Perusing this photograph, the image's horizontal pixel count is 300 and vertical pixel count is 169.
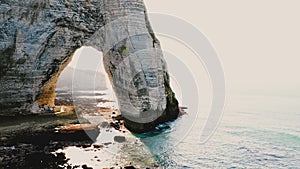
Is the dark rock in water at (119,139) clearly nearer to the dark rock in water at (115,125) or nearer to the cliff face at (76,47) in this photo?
the cliff face at (76,47)

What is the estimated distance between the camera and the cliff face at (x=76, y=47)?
2442 cm

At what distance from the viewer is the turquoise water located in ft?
60.4

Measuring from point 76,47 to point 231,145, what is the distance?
16080 mm

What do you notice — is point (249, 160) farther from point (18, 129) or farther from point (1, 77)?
point (1, 77)

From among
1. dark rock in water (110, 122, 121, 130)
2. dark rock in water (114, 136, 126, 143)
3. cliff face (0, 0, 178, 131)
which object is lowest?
dark rock in water (110, 122, 121, 130)

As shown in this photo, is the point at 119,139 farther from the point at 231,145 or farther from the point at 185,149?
the point at 231,145

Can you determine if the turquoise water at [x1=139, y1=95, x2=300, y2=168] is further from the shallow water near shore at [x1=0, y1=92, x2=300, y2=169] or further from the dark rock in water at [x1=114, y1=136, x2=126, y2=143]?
the dark rock in water at [x1=114, y1=136, x2=126, y2=143]

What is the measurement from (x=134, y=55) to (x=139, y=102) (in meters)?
4.31

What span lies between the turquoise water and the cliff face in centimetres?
316

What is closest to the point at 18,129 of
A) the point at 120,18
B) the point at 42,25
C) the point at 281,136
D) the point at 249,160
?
the point at 42,25

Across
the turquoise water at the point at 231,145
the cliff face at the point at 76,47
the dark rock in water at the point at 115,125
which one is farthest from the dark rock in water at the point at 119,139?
the dark rock in water at the point at 115,125

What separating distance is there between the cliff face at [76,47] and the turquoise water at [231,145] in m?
3.16

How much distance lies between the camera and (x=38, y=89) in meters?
26.4

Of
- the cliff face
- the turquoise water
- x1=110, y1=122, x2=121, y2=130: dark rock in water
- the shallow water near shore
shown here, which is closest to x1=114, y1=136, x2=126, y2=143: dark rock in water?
the shallow water near shore
